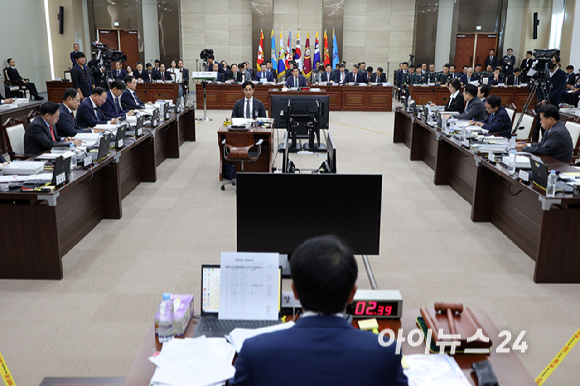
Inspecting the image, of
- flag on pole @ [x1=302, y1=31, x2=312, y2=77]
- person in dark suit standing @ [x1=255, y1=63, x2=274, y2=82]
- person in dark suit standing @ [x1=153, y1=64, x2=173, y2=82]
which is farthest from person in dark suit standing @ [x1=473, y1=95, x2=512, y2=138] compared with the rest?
flag on pole @ [x1=302, y1=31, x2=312, y2=77]

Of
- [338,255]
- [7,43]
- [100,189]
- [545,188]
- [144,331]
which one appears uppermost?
[7,43]

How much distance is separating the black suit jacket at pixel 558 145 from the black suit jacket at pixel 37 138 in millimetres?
4472

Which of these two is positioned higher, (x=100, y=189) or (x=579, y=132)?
(x=579, y=132)

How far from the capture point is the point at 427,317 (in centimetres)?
183

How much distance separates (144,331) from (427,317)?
1.77 meters

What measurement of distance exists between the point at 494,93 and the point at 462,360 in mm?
12565

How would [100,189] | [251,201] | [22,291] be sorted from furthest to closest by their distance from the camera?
[100,189], [22,291], [251,201]

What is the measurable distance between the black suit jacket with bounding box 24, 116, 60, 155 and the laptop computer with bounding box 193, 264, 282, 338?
11.2ft

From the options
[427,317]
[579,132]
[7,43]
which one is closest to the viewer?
[427,317]

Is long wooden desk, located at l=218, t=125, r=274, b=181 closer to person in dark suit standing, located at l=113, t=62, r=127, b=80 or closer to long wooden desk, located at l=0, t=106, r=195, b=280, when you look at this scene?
long wooden desk, located at l=0, t=106, r=195, b=280

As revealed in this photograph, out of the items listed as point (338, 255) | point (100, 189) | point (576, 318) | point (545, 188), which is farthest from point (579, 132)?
point (338, 255)

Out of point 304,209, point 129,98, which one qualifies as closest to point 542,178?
point 304,209

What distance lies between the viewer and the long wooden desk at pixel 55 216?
11.3 ft

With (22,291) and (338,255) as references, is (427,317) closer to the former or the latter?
(338,255)
